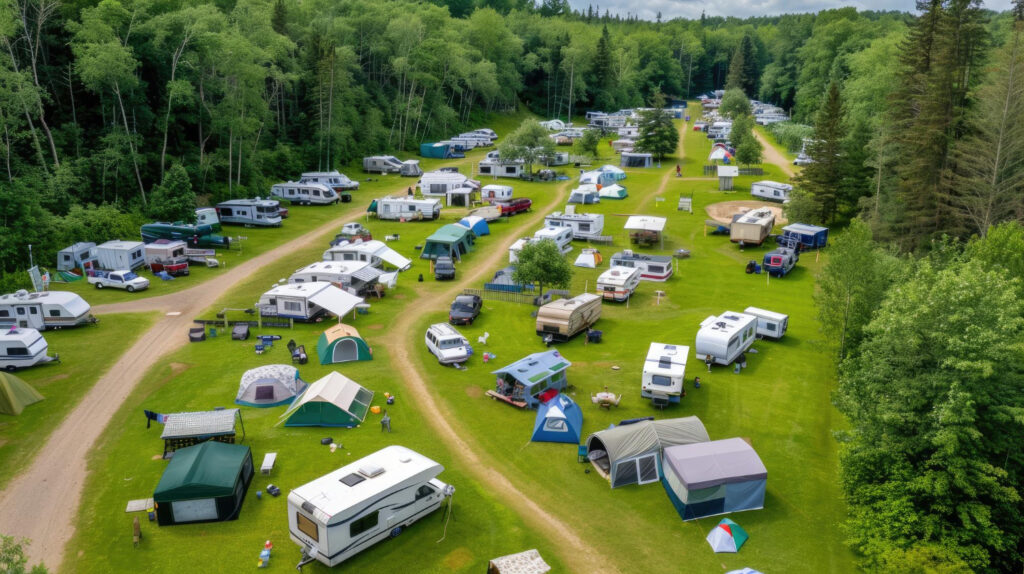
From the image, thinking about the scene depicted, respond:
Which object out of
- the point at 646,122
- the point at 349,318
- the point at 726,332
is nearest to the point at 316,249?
the point at 349,318

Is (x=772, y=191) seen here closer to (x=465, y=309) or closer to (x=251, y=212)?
(x=465, y=309)

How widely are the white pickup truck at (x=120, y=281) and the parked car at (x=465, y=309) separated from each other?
1849 centimetres

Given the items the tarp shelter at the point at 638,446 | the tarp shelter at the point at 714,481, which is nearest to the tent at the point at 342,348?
the tarp shelter at the point at 638,446

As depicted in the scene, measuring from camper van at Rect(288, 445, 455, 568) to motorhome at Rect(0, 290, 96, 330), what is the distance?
22.0 m

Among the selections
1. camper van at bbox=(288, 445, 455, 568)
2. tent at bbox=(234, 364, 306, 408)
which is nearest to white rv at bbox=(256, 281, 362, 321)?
tent at bbox=(234, 364, 306, 408)

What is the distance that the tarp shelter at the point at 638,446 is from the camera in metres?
21.4

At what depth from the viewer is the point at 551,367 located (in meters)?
27.1

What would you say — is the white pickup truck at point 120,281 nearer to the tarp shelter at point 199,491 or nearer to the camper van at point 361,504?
the tarp shelter at point 199,491

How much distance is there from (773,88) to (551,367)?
143 metres

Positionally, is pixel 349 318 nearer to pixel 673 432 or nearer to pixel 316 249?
pixel 316 249

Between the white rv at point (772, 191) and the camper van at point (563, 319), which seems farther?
the white rv at point (772, 191)

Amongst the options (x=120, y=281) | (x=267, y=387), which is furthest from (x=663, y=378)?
(x=120, y=281)

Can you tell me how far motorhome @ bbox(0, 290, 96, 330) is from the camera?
107 feet

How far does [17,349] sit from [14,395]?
4291 mm
